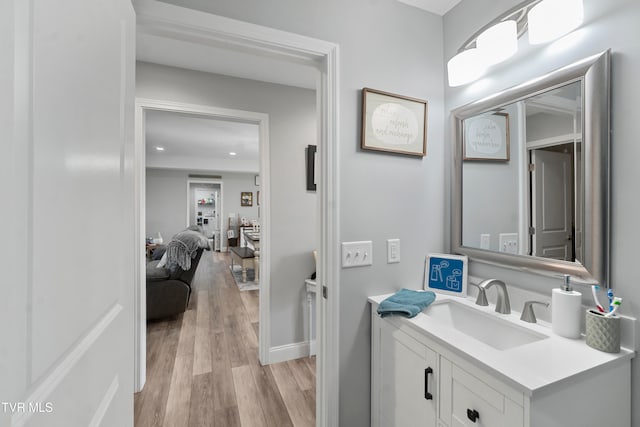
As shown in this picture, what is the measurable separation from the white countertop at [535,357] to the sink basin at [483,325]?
60 millimetres

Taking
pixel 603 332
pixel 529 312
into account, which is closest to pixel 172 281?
pixel 529 312

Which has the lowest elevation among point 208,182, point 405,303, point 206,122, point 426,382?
point 426,382

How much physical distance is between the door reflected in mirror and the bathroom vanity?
1.15 feet

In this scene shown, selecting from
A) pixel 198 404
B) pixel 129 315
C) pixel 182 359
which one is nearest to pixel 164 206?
pixel 182 359

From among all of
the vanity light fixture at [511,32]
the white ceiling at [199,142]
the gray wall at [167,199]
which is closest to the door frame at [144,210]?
the white ceiling at [199,142]

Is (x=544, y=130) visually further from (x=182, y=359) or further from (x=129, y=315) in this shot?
(x=182, y=359)

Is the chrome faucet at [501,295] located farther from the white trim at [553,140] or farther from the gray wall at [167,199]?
the gray wall at [167,199]

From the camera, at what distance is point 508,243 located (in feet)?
4.35

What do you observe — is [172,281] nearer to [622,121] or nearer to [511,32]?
[511,32]

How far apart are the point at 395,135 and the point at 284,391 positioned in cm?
193

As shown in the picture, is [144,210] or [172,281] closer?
[144,210]

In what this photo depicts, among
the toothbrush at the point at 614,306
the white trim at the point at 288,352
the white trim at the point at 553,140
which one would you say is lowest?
the white trim at the point at 288,352

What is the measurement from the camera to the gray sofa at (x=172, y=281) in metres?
3.21

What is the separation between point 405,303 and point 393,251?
0.29m
